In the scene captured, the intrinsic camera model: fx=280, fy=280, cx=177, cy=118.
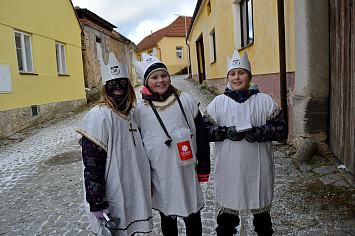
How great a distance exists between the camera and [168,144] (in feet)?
6.98

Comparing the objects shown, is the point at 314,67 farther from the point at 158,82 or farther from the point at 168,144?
the point at 168,144

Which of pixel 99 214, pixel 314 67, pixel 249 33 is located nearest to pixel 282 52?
pixel 314 67

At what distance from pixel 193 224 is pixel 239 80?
1.26m

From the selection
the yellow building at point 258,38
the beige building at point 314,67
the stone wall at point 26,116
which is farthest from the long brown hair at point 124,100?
the stone wall at point 26,116

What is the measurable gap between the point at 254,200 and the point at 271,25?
441cm

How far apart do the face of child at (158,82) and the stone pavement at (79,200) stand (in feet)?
5.15

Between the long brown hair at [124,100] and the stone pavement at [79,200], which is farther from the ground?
the long brown hair at [124,100]

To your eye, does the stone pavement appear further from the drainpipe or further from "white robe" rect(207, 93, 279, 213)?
the drainpipe

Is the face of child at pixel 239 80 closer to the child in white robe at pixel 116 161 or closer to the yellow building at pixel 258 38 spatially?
the yellow building at pixel 258 38

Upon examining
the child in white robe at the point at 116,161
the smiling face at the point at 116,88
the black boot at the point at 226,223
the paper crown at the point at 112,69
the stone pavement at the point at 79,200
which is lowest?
the stone pavement at the point at 79,200

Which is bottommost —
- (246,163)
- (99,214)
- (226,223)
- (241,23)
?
(226,223)

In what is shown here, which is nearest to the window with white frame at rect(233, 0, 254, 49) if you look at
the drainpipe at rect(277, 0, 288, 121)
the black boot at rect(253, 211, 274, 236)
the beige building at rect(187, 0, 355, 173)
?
the beige building at rect(187, 0, 355, 173)

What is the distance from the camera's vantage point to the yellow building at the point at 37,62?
310 inches

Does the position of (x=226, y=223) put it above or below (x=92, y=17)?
below
